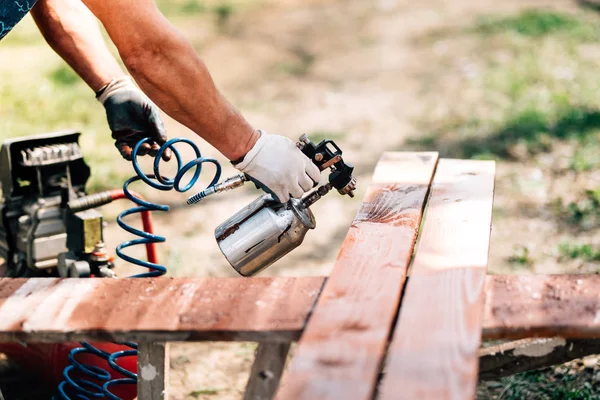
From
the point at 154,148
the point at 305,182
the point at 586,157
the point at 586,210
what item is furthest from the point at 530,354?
the point at 586,157

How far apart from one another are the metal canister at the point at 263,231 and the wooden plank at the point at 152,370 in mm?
562

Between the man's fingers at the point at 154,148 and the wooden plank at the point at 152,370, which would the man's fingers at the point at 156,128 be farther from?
the wooden plank at the point at 152,370

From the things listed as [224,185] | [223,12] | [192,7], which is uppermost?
[224,185]

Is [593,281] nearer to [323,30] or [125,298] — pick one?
[125,298]

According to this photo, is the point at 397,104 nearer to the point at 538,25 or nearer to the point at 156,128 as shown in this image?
the point at 538,25

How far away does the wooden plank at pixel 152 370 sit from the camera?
1913 mm

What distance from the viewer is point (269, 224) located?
2402 millimetres

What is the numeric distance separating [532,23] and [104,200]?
550 centimetres

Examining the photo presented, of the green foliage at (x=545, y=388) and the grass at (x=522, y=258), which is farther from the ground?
the green foliage at (x=545, y=388)

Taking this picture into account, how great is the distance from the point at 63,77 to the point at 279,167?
469cm

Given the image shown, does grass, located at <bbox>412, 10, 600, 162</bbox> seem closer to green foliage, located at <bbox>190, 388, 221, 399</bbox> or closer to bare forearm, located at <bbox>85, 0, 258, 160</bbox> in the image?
green foliage, located at <bbox>190, 388, 221, 399</bbox>

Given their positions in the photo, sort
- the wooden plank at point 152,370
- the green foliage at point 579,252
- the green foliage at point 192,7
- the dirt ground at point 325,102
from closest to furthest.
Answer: the wooden plank at point 152,370
the green foliage at point 579,252
the dirt ground at point 325,102
the green foliage at point 192,7

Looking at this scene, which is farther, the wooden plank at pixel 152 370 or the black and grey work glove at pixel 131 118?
the black and grey work glove at pixel 131 118

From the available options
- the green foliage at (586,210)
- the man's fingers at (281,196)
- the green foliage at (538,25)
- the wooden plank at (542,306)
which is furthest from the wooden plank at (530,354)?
the green foliage at (538,25)
